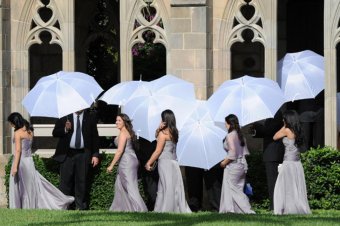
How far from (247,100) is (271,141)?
0.79 meters

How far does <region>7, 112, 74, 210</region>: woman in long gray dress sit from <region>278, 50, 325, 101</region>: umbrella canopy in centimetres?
384

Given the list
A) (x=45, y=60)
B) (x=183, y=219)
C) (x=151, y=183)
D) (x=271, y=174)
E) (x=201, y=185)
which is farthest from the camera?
(x=45, y=60)

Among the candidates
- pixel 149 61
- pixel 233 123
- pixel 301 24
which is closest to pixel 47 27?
pixel 233 123

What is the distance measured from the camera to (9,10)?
21734 millimetres

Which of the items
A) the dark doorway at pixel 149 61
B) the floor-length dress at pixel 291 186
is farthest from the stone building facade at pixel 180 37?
the dark doorway at pixel 149 61

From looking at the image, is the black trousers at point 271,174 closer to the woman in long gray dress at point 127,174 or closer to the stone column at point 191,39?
the woman in long gray dress at point 127,174

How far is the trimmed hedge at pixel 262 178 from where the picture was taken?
1964 cm

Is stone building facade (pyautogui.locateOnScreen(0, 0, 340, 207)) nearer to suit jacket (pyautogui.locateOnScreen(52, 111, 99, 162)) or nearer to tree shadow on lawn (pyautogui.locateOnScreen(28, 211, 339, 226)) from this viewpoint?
suit jacket (pyautogui.locateOnScreen(52, 111, 99, 162))

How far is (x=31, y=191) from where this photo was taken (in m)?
19.6

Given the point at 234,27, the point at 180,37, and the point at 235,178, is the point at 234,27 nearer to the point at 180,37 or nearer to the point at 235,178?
the point at 180,37

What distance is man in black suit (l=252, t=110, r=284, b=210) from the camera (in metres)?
19.0

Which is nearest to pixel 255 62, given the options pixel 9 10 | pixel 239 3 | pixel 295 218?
pixel 239 3

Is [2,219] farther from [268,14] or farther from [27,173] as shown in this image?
[268,14]

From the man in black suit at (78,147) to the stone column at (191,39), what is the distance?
6.84ft
